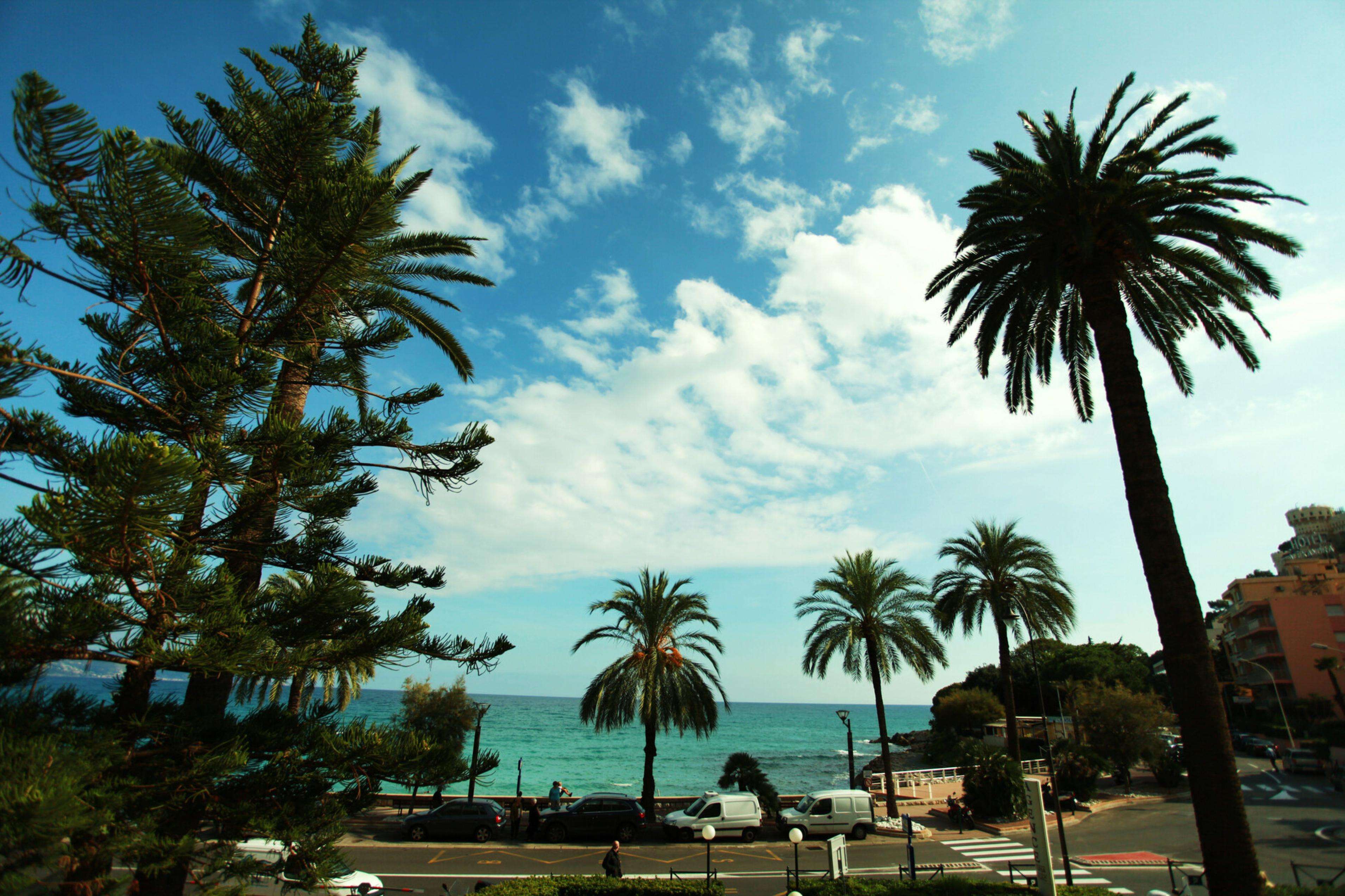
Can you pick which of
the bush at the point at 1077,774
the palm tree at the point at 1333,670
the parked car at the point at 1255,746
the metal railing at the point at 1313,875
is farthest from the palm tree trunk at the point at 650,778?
the palm tree at the point at 1333,670

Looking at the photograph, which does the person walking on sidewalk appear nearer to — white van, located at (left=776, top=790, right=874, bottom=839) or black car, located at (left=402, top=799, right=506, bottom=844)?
white van, located at (left=776, top=790, right=874, bottom=839)

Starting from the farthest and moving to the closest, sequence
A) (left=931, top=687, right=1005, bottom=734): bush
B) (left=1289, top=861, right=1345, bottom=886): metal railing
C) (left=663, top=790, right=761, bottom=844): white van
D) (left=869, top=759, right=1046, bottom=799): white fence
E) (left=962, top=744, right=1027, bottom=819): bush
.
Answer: (left=931, top=687, right=1005, bottom=734): bush < (left=869, top=759, right=1046, bottom=799): white fence < (left=962, top=744, right=1027, bottom=819): bush < (left=663, top=790, right=761, bottom=844): white van < (left=1289, top=861, right=1345, bottom=886): metal railing

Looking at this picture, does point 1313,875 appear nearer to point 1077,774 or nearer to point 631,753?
point 1077,774

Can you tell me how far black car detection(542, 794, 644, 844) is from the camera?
19.3m

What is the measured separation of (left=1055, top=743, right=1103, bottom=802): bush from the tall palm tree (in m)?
19.2

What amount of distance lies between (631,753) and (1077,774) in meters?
65.4

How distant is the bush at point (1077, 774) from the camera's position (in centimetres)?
2488

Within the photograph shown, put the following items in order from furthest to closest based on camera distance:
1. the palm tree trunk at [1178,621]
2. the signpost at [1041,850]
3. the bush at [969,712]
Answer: the bush at [969,712] < the signpost at [1041,850] < the palm tree trunk at [1178,621]

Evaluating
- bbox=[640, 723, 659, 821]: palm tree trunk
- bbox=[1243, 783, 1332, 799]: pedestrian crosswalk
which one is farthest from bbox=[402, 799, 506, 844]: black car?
bbox=[1243, 783, 1332, 799]: pedestrian crosswalk

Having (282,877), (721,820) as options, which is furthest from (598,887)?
(721,820)

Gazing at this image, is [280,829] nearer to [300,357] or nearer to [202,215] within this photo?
[300,357]

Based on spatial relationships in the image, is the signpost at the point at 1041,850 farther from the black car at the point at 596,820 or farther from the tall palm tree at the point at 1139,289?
the black car at the point at 596,820

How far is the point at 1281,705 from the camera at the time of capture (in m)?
40.8

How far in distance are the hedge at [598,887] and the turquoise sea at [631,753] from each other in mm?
2374
